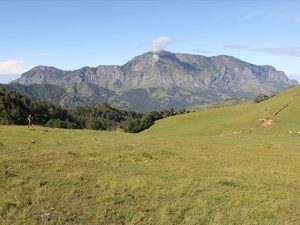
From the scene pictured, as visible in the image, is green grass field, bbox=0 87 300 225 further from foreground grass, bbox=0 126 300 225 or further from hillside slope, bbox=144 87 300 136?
hillside slope, bbox=144 87 300 136

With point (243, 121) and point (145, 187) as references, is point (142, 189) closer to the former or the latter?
point (145, 187)

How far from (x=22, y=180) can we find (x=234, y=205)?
35.4 ft

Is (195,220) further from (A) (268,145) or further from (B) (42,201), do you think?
(A) (268,145)

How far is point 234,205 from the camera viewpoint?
59.3ft

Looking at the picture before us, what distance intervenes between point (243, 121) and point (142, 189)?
8461 cm

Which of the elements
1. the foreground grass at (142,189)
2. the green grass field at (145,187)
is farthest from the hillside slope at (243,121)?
the foreground grass at (142,189)

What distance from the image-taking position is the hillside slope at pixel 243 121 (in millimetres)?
92000

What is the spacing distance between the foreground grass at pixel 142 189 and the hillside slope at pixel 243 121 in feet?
196

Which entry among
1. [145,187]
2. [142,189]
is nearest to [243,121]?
[145,187]

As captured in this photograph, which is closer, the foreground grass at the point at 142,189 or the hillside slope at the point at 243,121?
the foreground grass at the point at 142,189

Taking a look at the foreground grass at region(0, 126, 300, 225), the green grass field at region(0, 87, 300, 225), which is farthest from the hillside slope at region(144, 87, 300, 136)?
the foreground grass at region(0, 126, 300, 225)

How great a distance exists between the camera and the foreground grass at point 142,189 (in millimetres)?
15750

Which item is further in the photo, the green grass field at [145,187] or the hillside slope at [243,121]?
the hillside slope at [243,121]

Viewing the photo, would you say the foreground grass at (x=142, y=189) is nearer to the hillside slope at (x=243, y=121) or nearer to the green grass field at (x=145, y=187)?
→ the green grass field at (x=145, y=187)
